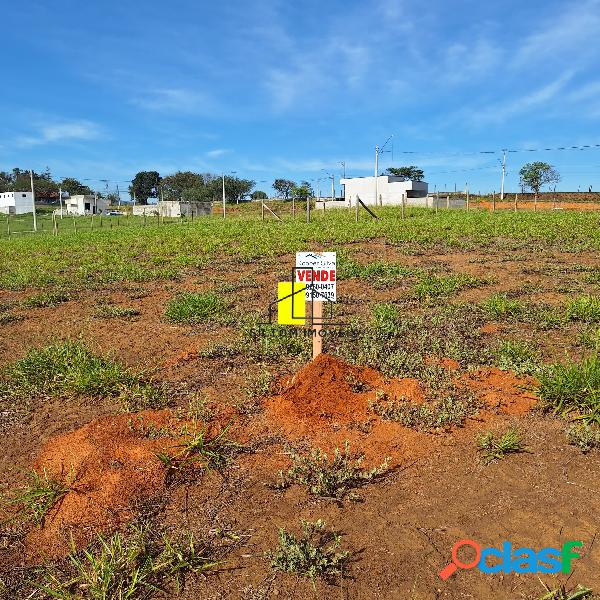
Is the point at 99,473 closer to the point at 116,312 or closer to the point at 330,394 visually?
the point at 330,394

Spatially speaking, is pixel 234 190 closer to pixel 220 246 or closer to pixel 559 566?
pixel 220 246

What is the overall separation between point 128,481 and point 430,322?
447 cm

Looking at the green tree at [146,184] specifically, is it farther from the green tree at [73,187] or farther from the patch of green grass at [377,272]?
the patch of green grass at [377,272]

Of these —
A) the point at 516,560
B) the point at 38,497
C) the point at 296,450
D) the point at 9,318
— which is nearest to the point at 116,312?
the point at 9,318

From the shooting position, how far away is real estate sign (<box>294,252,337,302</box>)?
443 centimetres

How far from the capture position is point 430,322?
6539 millimetres

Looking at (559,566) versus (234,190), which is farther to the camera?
(234,190)

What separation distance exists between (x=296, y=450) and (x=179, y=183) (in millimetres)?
116116

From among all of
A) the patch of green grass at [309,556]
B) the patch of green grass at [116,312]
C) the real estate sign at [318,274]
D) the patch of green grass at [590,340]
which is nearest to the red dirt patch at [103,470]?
the patch of green grass at [309,556]

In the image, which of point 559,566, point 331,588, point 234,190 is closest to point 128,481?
point 331,588

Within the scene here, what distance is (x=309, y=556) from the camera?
250cm

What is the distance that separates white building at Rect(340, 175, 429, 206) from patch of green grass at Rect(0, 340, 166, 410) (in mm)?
57757

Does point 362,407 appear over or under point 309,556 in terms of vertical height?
over

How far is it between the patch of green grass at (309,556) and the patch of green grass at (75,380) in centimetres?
206
